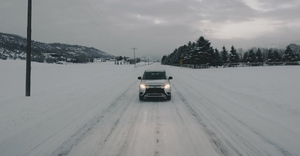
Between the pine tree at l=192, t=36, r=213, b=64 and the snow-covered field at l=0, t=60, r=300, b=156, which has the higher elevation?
the pine tree at l=192, t=36, r=213, b=64

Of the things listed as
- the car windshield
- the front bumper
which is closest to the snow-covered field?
the front bumper

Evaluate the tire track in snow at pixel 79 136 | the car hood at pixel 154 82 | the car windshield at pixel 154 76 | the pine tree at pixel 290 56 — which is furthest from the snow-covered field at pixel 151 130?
the pine tree at pixel 290 56

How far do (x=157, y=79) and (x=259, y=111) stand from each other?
16.8 feet

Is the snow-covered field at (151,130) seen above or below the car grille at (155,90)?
below

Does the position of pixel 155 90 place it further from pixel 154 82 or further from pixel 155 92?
pixel 154 82

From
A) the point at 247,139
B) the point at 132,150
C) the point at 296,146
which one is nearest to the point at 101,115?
the point at 132,150

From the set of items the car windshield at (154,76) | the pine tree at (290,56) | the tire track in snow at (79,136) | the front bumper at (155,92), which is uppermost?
the pine tree at (290,56)

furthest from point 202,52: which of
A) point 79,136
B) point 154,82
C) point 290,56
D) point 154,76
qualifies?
point 79,136

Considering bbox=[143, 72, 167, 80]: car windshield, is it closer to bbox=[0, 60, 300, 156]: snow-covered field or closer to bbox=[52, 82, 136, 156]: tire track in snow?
bbox=[0, 60, 300, 156]: snow-covered field

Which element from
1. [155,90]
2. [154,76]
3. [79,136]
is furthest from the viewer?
[154,76]

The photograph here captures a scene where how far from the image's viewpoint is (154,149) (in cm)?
436

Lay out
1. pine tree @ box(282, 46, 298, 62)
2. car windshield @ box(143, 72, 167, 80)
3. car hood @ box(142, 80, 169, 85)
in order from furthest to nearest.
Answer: pine tree @ box(282, 46, 298, 62) → car windshield @ box(143, 72, 167, 80) → car hood @ box(142, 80, 169, 85)

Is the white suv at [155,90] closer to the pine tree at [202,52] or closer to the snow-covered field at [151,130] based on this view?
the snow-covered field at [151,130]

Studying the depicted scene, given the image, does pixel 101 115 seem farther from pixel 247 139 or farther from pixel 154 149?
pixel 247 139
